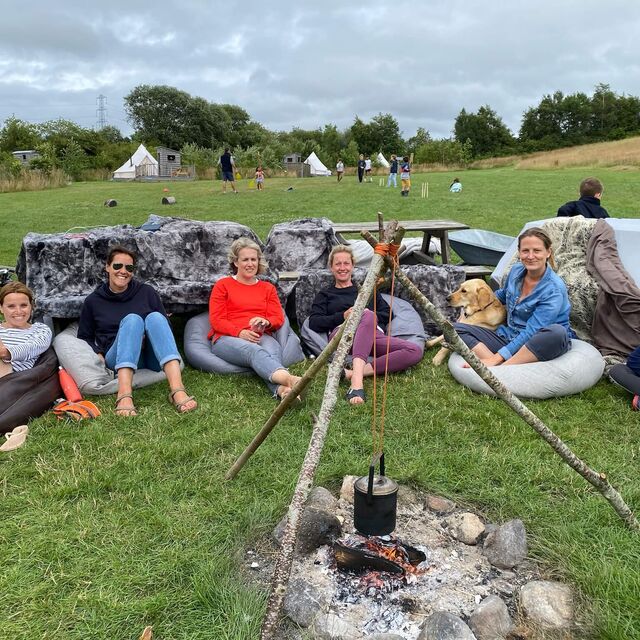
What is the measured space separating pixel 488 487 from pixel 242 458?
1.40 meters

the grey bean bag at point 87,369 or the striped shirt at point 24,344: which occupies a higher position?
the striped shirt at point 24,344

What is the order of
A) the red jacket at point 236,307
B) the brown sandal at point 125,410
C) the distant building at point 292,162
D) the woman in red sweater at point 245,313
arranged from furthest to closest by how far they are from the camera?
the distant building at point 292,162 < the red jacket at point 236,307 < the woman in red sweater at point 245,313 < the brown sandal at point 125,410

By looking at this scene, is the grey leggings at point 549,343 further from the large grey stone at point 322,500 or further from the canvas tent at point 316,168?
the canvas tent at point 316,168

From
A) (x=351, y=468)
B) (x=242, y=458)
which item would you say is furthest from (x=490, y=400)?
(x=242, y=458)

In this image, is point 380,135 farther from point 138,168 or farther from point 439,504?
point 439,504

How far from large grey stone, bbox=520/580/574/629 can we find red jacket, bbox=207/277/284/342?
324 cm

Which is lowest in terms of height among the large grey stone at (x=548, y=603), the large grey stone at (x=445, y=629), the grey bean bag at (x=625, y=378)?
the large grey stone at (x=548, y=603)

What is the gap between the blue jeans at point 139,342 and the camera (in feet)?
14.4

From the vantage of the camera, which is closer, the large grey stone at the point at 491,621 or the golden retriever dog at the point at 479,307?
the large grey stone at the point at 491,621

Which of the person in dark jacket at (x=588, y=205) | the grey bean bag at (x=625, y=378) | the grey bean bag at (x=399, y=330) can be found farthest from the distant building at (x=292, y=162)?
the grey bean bag at (x=625, y=378)

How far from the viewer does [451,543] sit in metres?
2.73

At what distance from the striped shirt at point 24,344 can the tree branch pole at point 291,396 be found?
2016 millimetres

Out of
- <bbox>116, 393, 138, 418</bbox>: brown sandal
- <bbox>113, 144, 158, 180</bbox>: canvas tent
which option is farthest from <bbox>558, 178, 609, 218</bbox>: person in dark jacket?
<bbox>113, 144, 158, 180</bbox>: canvas tent

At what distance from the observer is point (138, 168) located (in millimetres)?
42438
